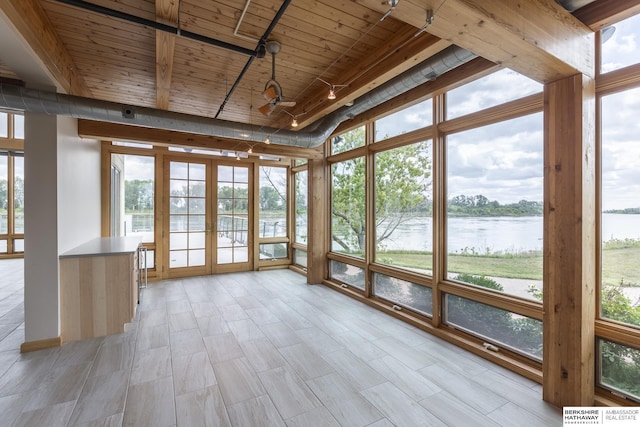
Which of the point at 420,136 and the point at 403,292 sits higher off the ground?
the point at 420,136

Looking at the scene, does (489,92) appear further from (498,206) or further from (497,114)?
(498,206)

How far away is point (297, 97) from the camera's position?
12.9 ft

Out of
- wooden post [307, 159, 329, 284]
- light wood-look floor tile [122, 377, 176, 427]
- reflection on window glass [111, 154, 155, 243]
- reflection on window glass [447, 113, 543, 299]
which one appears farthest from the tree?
reflection on window glass [111, 154, 155, 243]

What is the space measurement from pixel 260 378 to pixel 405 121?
11.3 ft

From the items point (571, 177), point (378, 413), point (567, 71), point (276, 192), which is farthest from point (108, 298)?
point (567, 71)

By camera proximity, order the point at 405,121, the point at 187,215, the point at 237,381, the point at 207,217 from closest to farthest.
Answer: the point at 237,381 → the point at 405,121 → the point at 187,215 → the point at 207,217

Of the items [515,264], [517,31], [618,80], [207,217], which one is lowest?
[515,264]

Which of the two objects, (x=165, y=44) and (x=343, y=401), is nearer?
(x=343, y=401)

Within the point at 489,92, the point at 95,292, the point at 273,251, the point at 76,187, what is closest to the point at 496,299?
the point at 489,92

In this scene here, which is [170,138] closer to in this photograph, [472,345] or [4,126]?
[472,345]

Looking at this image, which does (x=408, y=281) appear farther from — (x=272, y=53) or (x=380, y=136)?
(x=272, y=53)

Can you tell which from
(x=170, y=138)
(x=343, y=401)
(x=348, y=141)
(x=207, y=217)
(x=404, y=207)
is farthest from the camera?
(x=207, y=217)

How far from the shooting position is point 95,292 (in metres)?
3.21

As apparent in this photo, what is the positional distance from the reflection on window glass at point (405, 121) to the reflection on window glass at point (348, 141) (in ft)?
1.31
